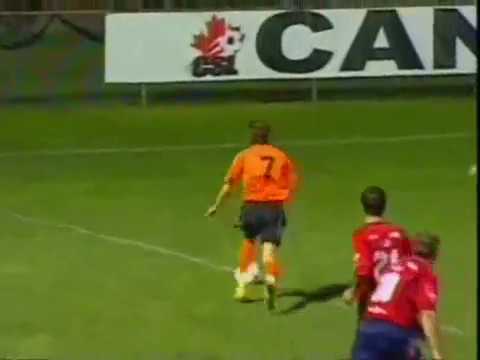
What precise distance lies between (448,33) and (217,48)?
14.9 ft

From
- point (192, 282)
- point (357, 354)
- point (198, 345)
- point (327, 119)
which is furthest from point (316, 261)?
point (327, 119)

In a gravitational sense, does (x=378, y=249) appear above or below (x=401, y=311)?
above

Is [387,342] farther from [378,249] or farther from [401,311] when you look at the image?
[378,249]

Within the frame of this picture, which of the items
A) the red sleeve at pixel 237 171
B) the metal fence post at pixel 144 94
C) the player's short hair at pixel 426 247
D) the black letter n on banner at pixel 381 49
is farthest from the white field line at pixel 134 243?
the black letter n on banner at pixel 381 49

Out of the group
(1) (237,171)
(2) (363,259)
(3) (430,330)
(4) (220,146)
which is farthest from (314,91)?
(3) (430,330)

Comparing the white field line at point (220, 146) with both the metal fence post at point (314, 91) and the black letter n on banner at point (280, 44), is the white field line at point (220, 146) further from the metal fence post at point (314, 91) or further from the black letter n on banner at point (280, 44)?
the metal fence post at point (314, 91)

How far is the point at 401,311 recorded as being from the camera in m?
8.46

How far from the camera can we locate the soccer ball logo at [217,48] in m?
28.6

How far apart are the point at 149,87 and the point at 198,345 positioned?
716 inches

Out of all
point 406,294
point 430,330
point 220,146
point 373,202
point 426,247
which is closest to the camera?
point 430,330

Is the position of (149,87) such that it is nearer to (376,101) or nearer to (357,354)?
(376,101)

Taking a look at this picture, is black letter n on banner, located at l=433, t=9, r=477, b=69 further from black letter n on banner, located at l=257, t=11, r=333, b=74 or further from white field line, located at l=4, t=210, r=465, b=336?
white field line, located at l=4, t=210, r=465, b=336

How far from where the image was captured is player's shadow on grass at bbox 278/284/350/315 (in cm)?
1333

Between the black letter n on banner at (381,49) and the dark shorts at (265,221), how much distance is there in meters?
16.5
